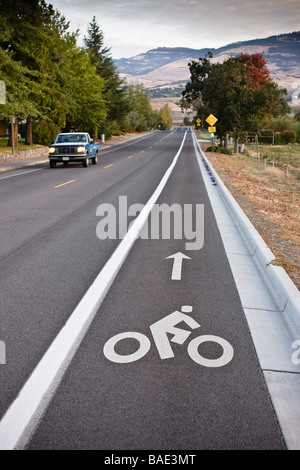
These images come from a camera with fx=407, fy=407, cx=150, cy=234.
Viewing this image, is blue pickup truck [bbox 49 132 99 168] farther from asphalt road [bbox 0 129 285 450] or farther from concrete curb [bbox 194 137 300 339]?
concrete curb [bbox 194 137 300 339]

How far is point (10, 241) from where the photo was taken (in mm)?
7477

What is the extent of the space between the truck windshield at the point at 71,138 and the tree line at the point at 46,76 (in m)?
4.76

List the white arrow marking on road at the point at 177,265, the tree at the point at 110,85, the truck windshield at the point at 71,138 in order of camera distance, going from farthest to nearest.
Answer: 1. the tree at the point at 110,85
2. the truck windshield at the point at 71,138
3. the white arrow marking on road at the point at 177,265

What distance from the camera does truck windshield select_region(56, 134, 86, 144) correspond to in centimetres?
2252

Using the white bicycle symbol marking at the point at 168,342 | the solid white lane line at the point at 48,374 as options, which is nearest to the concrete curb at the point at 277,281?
the white bicycle symbol marking at the point at 168,342

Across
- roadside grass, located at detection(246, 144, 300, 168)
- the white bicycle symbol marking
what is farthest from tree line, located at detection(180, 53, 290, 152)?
the white bicycle symbol marking

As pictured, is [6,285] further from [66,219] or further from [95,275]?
[66,219]

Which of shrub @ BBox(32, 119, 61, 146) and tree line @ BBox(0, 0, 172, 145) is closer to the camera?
tree line @ BBox(0, 0, 172, 145)

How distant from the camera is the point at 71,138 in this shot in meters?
22.7

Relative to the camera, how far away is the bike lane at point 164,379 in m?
2.68

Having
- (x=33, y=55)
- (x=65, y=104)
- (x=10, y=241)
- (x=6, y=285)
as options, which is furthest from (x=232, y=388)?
(x=65, y=104)

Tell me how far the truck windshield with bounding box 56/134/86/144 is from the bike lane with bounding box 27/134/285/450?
1841 centimetres

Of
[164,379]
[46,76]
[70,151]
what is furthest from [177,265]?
[46,76]

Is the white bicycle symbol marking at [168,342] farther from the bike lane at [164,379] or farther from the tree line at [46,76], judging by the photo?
the tree line at [46,76]
